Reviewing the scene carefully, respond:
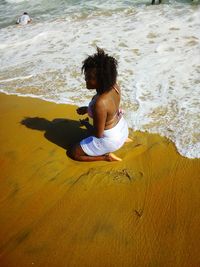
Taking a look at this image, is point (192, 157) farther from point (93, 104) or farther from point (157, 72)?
point (157, 72)

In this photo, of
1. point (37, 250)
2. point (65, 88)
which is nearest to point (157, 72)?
point (65, 88)

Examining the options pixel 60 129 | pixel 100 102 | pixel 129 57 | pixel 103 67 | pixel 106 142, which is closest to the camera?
pixel 103 67

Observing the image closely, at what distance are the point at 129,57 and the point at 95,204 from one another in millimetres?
4475

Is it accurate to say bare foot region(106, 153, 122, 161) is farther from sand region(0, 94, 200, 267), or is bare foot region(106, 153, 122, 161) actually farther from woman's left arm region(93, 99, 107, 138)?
woman's left arm region(93, 99, 107, 138)

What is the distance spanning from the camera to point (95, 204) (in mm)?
3330

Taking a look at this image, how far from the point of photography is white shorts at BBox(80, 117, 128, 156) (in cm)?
376

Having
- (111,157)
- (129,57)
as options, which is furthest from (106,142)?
(129,57)

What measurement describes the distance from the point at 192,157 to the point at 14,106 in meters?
2.93

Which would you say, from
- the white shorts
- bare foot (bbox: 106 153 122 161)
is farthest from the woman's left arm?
bare foot (bbox: 106 153 122 161)

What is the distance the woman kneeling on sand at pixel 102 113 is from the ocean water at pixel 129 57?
2.82 ft

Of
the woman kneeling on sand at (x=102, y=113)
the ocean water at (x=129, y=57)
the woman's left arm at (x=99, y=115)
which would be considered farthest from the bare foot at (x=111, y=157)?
the ocean water at (x=129, y=57)

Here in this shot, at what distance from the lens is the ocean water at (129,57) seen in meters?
4.96

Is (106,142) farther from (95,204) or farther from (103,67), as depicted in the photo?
(103,67)

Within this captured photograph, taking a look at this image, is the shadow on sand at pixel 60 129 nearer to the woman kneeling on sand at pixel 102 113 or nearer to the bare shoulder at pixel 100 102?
the woman kneeling on sand at pixel 102 113
